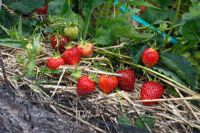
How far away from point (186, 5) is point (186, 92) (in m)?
0.64

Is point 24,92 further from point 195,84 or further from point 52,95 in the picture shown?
point 195,84

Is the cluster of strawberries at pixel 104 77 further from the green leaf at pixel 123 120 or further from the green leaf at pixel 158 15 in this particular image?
the green leaf at pixel 158 15

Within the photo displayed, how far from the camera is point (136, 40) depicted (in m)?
1.82

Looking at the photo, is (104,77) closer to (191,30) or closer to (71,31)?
(71,31)

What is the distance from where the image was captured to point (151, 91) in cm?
165

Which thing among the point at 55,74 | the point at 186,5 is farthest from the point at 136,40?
the point at 186,5

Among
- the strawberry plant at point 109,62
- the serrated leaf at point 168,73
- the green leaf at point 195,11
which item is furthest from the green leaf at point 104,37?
the green leaf at point 195,11

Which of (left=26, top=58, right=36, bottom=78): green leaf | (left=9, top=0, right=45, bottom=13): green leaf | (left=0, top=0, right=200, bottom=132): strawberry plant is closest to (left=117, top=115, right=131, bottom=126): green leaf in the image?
(left=0, top=0, right=200, bottom=132): strawberry plant

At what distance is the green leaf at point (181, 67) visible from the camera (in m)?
1.69

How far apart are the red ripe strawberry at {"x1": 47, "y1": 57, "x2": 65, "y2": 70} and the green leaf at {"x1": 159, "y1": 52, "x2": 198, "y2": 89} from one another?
1.30 ft

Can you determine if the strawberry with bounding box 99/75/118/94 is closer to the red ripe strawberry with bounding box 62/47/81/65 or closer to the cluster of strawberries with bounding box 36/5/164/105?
the cluster of strawberries with bounding box 36/5/164/105

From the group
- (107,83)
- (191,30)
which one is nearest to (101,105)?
(107,83)

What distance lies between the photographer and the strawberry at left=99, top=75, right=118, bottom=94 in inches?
65.1

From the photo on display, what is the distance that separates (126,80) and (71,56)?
0.78 feet
